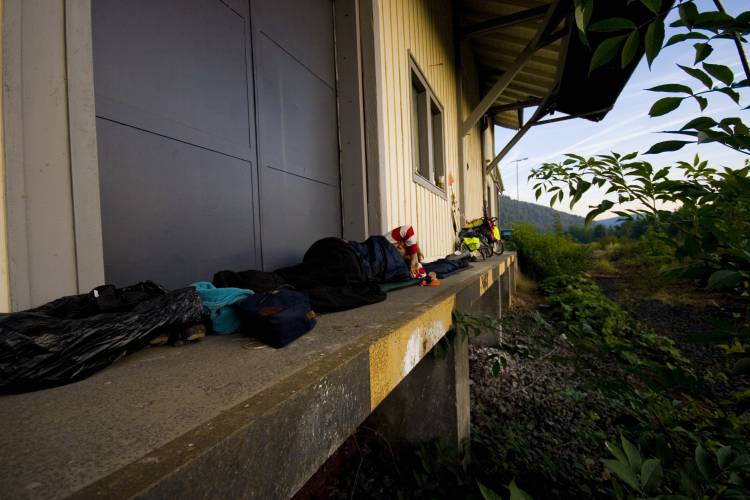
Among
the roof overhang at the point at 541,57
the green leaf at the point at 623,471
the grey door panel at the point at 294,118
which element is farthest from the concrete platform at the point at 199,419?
the roof overhang at the point at 541,57

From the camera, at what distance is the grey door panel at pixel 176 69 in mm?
1548

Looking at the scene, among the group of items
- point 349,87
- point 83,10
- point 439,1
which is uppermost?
point 439,1

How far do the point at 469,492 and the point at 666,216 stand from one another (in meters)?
1.84

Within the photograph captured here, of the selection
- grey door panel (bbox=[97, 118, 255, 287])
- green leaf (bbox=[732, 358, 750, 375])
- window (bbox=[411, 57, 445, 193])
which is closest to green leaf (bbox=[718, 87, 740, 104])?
green leaf (bbox=[732, 358, 750, 375])

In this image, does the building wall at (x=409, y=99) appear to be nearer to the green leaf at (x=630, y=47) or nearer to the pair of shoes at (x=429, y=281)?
the pair of shoes at (x=429, y=281)

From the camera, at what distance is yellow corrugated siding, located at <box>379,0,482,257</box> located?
3.44 meters

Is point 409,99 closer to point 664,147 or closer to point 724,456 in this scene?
point 664,147

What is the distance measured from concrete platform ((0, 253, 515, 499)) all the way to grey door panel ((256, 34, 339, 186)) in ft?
5.62

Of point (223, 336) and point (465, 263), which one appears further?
point (465, 263)

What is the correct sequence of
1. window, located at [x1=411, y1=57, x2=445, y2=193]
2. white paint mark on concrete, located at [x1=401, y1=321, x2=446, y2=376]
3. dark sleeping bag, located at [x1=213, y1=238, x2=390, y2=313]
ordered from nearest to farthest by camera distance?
white paint mark on concrete, located at [x1=401, y1=321, x2=446, y2=376]
dark sleeping bag, located at [x1=213, y1=238, x2=390, y2=313]
window, located at [x1=411, y1=57, x2=445, y2=193]

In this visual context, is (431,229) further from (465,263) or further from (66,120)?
(66,120)

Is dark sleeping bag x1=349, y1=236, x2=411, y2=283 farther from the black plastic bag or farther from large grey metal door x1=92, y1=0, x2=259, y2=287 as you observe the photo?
the black plastic bag

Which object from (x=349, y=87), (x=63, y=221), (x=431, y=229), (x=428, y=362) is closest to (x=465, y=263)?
(x=431, y=229)

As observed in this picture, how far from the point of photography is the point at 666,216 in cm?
111
